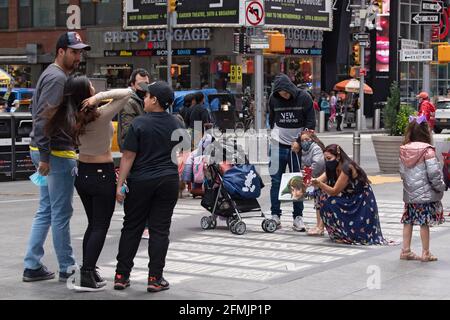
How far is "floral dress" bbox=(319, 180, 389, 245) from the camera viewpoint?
1054 centimetres

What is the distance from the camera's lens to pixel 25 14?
5147 cm

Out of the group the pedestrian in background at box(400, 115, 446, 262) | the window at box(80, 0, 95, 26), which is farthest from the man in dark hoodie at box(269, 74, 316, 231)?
the window at box(80, 0, 95, 26)

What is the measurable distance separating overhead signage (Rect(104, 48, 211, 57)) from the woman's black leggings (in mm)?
37493

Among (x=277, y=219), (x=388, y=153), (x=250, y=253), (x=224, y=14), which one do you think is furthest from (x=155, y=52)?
(x=250, y=253)

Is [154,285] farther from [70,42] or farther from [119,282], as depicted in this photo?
[70,42]

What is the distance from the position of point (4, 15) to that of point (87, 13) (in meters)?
6.07

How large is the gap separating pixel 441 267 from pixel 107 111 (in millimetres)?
3736

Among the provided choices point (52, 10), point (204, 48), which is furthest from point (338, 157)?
point (52, 10)

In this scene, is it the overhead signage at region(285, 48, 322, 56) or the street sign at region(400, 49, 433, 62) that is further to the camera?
the overhead signage at region(285, 48, 322, 56)

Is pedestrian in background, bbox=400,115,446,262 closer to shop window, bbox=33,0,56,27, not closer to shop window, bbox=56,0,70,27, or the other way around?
shop window, bbox=56,0,70,27

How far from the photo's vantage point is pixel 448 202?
14719mm

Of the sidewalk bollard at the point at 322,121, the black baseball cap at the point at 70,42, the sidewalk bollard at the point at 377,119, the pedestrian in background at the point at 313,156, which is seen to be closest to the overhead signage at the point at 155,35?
the sidewalk bollard at the point at 322,121

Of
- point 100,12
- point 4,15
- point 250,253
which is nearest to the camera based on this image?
point 250,253
